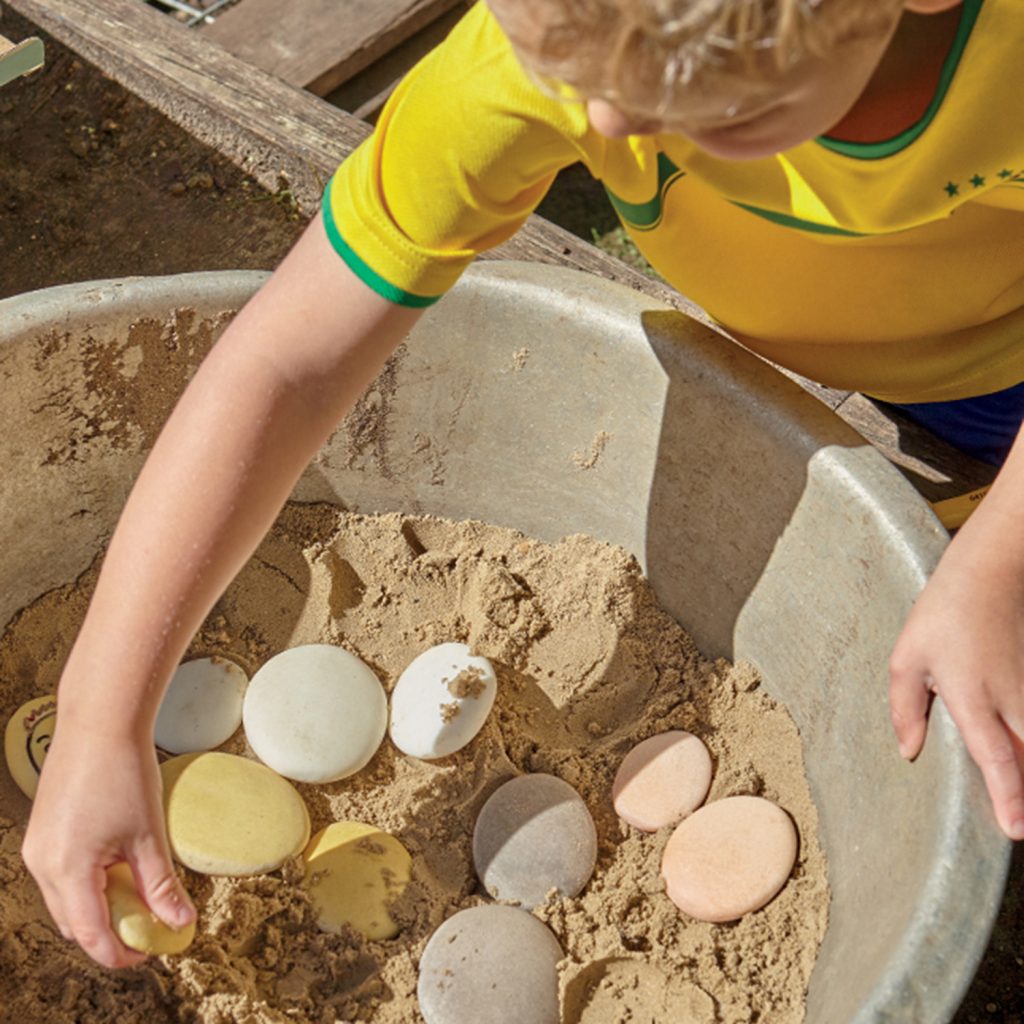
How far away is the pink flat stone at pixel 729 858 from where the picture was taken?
990 millimetres

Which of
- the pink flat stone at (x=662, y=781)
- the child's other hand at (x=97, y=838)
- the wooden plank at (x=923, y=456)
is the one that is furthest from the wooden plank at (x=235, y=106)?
the child's other hand at (x=97, y=838)

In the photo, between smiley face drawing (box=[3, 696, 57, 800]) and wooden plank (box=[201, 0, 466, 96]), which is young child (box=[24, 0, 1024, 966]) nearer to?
smiley face drawing (box=[3, 696, 57, 800])

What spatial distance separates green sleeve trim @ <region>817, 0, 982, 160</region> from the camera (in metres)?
0.76

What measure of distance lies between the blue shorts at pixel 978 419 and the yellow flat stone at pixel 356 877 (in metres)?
0.60

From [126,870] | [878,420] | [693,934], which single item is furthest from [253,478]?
[878,420]

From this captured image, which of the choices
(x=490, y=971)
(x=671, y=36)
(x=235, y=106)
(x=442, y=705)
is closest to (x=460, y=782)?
(x=442, y=705)

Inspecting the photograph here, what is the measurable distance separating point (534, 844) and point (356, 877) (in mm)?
140

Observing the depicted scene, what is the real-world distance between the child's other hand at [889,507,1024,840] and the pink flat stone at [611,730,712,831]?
261 millimetres

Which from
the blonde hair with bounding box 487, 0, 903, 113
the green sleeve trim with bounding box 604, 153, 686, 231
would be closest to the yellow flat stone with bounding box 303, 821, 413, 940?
the green sleeve trim with bounding box 604, 153, 686, 231

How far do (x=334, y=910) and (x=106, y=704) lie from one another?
10.8 inches

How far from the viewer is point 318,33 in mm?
1721

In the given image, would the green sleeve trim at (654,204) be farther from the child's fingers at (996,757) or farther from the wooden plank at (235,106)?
the child's fingers at (996,757)

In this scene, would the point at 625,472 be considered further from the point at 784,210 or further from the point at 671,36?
the point at 671,36

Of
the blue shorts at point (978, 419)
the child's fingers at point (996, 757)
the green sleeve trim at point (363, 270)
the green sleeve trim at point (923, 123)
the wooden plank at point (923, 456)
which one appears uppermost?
the green sleeve trim at point (923, 123)
